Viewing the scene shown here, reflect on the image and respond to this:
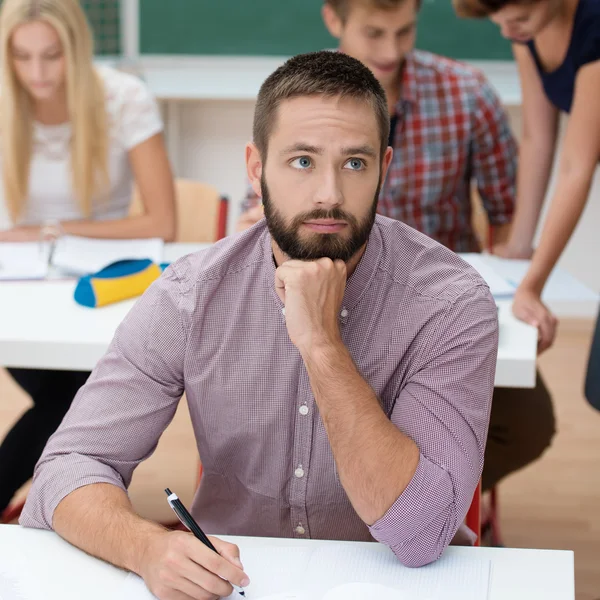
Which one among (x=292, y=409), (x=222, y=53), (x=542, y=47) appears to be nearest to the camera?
(x=292, y=409)

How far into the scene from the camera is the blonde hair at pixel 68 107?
2570 millimetres

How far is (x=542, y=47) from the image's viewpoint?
241cm

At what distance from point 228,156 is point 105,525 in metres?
3.52

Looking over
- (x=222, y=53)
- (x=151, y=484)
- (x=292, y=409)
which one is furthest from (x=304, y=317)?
(x=222, y=53)

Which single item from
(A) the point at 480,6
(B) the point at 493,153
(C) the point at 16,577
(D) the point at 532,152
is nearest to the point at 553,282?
(D) the point at 532,152

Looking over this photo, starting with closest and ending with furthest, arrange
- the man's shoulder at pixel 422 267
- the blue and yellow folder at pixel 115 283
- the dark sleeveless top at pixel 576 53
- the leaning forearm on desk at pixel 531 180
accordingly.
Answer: the man's shoulder at pixel 422 267
the blue and yellow folder at pixel 115 283
the dark sleeveless top at pixel 576 53
the leaning forearm on desk at pixel 531 180

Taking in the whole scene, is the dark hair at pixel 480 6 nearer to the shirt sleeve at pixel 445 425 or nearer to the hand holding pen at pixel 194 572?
the shirt sleeve at pixel 445 425

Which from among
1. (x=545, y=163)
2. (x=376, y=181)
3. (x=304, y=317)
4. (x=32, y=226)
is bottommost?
(x=32, y=226)

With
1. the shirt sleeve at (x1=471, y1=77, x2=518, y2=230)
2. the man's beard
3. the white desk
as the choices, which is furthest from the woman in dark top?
the white desk

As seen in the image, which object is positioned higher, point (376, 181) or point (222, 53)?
point (376, 181)

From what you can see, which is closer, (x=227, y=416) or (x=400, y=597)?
(x=400, y=597)

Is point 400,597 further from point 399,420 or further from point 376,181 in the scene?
point 376,181

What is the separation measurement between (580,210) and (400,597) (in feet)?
4.26

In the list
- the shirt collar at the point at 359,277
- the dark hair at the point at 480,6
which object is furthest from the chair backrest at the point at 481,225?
the shirt collar at the point at 359,277
